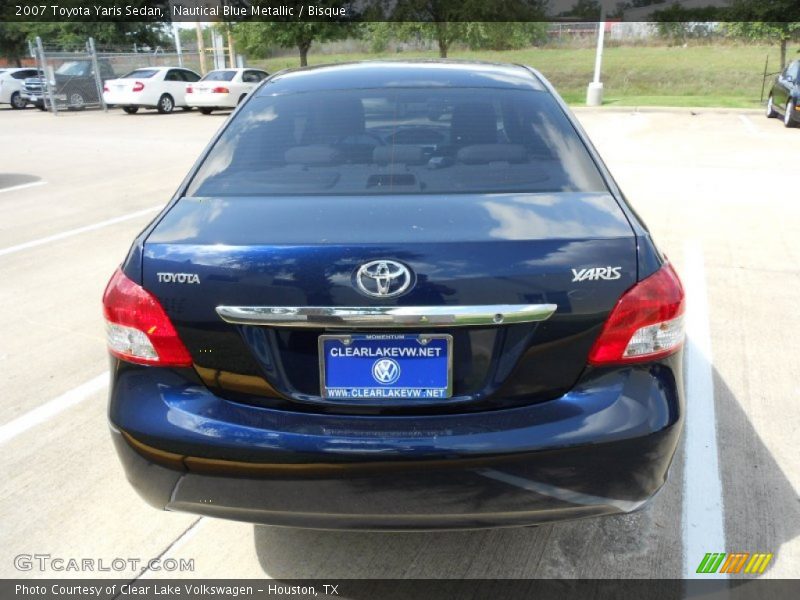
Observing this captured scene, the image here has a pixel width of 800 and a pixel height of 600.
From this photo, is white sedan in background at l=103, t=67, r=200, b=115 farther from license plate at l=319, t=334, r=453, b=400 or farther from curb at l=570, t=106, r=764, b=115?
license plate at l=319, t=334, r=453, b=400

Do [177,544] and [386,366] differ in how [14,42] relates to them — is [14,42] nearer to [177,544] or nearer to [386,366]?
[177,544]

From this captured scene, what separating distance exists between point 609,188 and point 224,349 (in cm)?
142

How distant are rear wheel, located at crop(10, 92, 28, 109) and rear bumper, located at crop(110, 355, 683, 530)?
29.6 m

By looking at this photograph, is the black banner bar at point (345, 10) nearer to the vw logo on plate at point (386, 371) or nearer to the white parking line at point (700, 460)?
the white parking line at point (700, 460)

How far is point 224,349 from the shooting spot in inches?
81.6

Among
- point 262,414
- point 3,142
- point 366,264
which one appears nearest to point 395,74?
point 366,264

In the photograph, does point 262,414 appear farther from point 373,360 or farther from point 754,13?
point 754,13

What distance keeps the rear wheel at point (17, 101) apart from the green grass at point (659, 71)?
40.2 ft

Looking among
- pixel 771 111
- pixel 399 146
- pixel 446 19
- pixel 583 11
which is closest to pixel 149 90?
pixel 446 19

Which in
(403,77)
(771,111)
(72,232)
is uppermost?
(403,77)

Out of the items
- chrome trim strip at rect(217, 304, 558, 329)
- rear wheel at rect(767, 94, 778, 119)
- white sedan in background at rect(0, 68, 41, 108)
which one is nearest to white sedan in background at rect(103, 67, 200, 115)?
white sedan in background at rect(0, 68, 41, 108)

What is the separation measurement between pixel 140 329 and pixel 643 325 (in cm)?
148

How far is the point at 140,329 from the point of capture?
2152mm

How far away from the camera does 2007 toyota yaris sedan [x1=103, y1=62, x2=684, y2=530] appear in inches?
78.2
